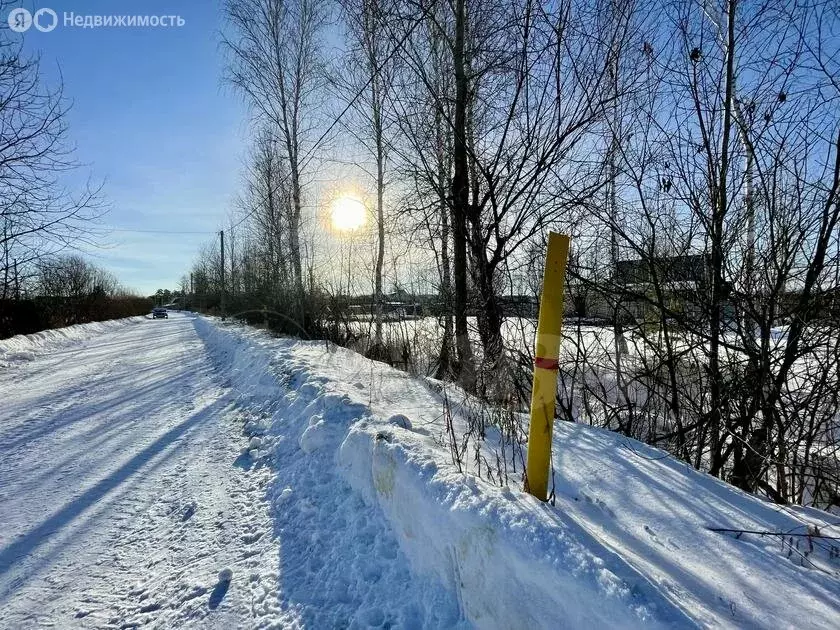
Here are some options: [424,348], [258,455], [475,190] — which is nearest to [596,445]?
[258,455]

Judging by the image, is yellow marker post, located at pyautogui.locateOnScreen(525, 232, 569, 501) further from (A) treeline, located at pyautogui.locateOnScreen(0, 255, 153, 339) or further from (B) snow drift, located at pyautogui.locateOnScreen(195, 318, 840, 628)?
(A) treeline, located at pyautogui.locateOnScreen(0, 255, 153, 339)

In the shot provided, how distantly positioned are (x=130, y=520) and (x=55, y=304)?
2751 cm

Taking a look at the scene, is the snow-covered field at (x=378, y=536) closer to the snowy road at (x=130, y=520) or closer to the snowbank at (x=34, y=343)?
the snowy road at (x=130, y=520)

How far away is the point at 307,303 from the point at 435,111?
7.57m

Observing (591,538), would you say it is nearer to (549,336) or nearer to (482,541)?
(482,541)

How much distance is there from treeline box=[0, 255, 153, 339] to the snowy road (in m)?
11.7

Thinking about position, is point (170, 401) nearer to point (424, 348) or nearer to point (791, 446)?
point (424, 348)

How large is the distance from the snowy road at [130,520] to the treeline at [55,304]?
11.7 m

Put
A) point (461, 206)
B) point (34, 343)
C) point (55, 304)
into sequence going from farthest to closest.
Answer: point (55, 304), point (34, 343), point (461, 206)

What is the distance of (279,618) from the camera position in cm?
177

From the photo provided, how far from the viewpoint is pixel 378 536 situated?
87.0 inches

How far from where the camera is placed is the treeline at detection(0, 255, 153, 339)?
16.0 m

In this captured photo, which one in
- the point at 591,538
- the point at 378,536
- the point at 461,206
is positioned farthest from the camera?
the point at 461,206

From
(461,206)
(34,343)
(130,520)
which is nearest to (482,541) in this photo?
(130,520)
